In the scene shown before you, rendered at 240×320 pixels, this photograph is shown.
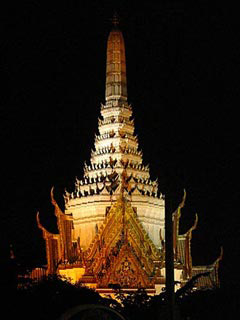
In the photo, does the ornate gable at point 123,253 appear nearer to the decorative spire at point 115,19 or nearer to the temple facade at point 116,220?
the temple facade at point 116,220

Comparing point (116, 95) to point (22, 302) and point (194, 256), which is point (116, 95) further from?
point (22, 302)

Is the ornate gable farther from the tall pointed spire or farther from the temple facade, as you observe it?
the tall pointed spire

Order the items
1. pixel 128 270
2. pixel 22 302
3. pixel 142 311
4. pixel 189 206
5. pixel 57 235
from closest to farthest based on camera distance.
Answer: pixel 22 302 < pixel 142 311 < pixel 128 270 < pixel 57 235 < pixel 189 206

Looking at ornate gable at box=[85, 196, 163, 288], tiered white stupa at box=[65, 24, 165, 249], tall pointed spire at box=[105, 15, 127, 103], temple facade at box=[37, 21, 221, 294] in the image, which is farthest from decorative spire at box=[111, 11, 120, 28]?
ornate gable at box=[85, 196, 163, 288]

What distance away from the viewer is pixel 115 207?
2919cm

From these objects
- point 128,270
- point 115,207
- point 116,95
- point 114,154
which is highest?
point 116,95

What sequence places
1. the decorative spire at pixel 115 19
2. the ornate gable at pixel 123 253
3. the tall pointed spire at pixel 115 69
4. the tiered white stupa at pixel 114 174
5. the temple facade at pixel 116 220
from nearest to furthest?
1. the ornate gable at pixel 123 253
2. the temple facade at pixel 116 220
3. the tiered white stupa at pixel 114 174
4. the tall pointed spire at pixel 115 69
5. the decorative spire at pixel 115 19

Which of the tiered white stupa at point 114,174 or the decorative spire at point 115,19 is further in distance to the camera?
the decorative spire at point 115,19

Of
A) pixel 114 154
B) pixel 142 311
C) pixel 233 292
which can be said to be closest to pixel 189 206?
pixel 114 154

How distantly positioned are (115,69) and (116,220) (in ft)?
24.2

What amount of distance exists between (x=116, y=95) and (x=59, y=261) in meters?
7.50

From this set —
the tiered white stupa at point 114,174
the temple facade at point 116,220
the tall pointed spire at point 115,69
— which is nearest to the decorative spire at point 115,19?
the temple facade at point 116,220

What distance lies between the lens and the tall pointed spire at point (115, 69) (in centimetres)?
3409

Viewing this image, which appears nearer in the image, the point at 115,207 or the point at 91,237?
the point at 115,207
